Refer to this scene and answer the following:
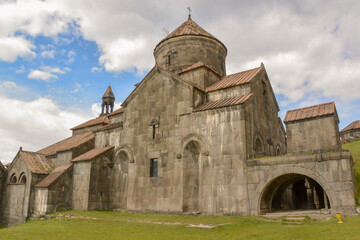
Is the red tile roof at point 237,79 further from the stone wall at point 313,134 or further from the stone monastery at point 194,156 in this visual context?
the stone wall at point 313,134

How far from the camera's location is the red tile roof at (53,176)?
61.4ft

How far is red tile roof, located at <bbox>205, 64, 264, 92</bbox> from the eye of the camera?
656 inches

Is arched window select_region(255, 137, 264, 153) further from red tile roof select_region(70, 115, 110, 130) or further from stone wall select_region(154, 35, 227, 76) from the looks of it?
red tile roof select_region(70, 115, 110, 130)

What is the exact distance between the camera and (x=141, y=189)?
56.5 ft

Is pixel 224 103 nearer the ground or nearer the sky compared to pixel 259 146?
nearer the sky

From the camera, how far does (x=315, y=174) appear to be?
469 inches

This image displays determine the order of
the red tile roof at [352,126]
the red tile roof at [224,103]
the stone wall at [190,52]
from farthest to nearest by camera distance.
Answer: the red tile roof at [352,126]
the stone wall at [190,52]
the red tile roof at [224,103]

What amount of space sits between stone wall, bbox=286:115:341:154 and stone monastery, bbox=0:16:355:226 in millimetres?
54

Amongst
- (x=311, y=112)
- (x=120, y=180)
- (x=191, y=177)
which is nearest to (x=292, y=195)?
(x=311, y=112)

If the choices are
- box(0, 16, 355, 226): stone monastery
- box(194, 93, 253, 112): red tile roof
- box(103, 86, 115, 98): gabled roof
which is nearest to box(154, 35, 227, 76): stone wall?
box(0, 16, 355, 226): stone monastery

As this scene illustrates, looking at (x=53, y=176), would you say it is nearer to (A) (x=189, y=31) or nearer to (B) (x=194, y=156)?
(B) (x=194, y=156)

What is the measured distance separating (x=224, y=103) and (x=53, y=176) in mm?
12792

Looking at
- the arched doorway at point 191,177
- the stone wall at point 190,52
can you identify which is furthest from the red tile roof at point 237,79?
the arched doorway at point 191,177

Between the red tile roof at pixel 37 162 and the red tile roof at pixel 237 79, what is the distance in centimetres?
1332
